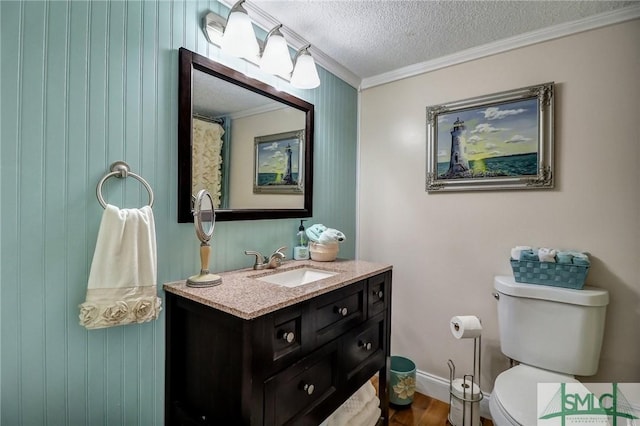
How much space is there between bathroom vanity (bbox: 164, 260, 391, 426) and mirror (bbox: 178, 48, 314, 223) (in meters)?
0.39

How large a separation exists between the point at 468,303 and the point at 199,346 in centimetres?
160

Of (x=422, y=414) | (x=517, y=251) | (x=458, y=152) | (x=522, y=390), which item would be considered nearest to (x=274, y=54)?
(x=458, y=152)

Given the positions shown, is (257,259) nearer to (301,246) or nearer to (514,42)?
(301,246)

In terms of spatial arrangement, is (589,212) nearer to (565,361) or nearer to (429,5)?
(565,361)

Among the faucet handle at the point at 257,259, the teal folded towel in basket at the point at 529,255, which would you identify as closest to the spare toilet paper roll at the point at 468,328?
the teal folded towel in basket at the point at 529,255

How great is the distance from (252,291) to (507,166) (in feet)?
5.26

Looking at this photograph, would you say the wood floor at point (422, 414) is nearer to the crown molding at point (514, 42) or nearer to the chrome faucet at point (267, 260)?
the chrome faucet at point (267, 260)

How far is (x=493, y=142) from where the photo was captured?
1.75 m

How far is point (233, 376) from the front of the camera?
970 millimetres

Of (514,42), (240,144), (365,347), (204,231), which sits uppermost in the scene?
(514,42)

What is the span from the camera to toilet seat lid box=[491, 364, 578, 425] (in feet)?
3.66

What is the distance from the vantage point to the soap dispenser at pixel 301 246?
1751 mm

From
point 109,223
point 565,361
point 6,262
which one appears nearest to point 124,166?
point 109,223

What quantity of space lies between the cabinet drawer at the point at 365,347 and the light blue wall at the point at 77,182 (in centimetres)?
78
